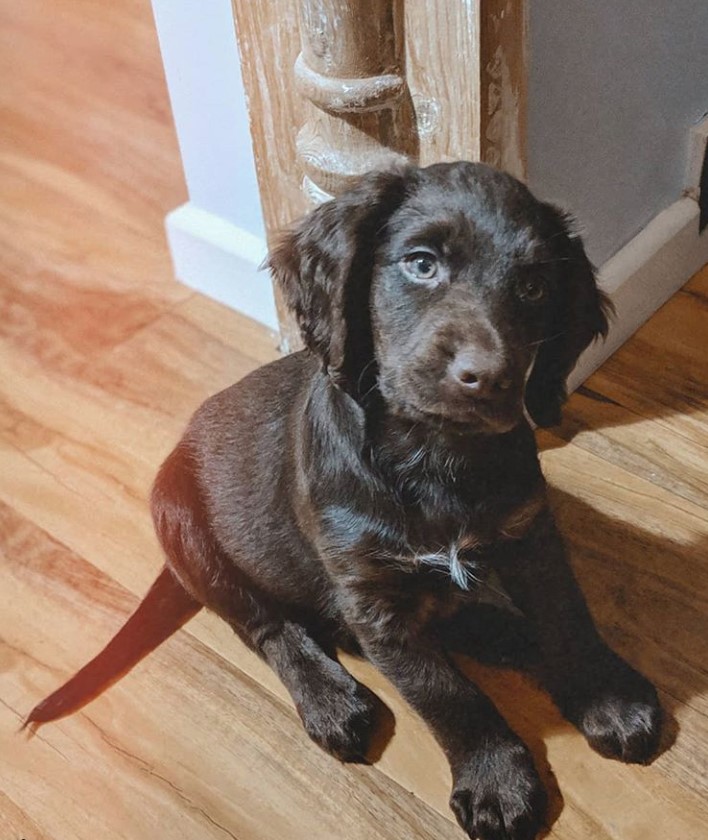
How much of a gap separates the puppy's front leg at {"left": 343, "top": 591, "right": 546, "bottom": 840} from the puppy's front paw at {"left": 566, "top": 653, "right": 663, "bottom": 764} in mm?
107

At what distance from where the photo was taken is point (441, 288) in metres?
1.24

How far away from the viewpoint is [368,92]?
159 cm

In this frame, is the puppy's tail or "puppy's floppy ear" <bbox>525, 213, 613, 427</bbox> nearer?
"puppy's floppy ear" <bbox>525, 213, 613, 427</bbox>

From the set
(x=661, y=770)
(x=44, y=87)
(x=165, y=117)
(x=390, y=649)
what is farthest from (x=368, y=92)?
(x=44, y=87)

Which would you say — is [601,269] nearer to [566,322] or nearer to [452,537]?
[566,322]

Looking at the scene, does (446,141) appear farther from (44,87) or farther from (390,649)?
(44,87)

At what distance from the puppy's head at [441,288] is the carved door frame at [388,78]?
0.32 metres

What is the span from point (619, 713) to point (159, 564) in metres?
0.83

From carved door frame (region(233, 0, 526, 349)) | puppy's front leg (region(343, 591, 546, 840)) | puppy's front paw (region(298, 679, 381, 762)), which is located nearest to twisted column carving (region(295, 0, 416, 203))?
carved door frame (region(233, 0, 526, 349))

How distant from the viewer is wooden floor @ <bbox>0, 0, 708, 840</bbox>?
1469 mm

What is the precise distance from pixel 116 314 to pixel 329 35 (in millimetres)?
1061

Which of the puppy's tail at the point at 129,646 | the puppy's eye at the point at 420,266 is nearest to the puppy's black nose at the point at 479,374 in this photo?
the puppy's eye at the point at 420,266

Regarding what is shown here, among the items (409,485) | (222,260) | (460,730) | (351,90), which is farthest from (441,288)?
(222,260)

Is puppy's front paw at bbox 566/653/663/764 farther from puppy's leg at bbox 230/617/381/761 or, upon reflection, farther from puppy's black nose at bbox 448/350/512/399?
puppy's black nose at bbox 448/350/512/399
